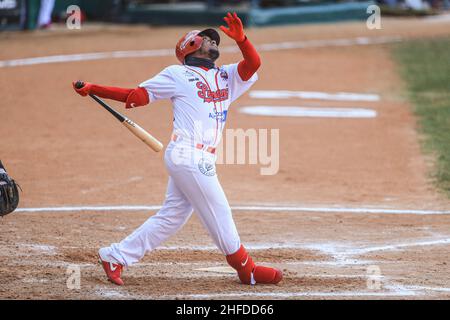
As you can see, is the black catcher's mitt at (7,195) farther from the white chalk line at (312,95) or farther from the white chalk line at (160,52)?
the white chalk line at (160,52)

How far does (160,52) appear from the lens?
21078 millimetres

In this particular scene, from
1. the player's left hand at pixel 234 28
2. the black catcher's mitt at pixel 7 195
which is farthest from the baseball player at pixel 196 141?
the black catcher's mitt at pixel 7 195

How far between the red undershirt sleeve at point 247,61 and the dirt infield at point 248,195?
5.07ft

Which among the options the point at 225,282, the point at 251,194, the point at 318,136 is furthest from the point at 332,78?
the point at 225,282

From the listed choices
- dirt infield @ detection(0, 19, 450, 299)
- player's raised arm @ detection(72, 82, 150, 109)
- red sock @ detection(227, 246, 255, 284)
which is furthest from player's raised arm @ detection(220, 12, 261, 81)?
dirt infield @ detection(0, 19, 450, 299)

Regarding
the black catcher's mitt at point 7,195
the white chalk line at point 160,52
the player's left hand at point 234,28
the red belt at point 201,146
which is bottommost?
the white chalk line at point 160,52

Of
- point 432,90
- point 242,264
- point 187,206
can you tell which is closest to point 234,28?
point 187,206

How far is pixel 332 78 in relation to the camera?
63.5 feet

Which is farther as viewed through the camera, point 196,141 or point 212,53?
point 212,53

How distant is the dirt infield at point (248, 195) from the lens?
23.3 ft

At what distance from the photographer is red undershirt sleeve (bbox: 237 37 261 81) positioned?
6934 mm

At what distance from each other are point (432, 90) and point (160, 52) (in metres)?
6.16

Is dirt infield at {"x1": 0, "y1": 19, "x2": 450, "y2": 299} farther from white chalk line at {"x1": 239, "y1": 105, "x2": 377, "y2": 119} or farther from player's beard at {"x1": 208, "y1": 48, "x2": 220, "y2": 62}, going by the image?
player's beard at {"x1": 208, "y1": 48, "x2": 220, "y2": 62}

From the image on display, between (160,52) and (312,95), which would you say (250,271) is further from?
(160,52)
